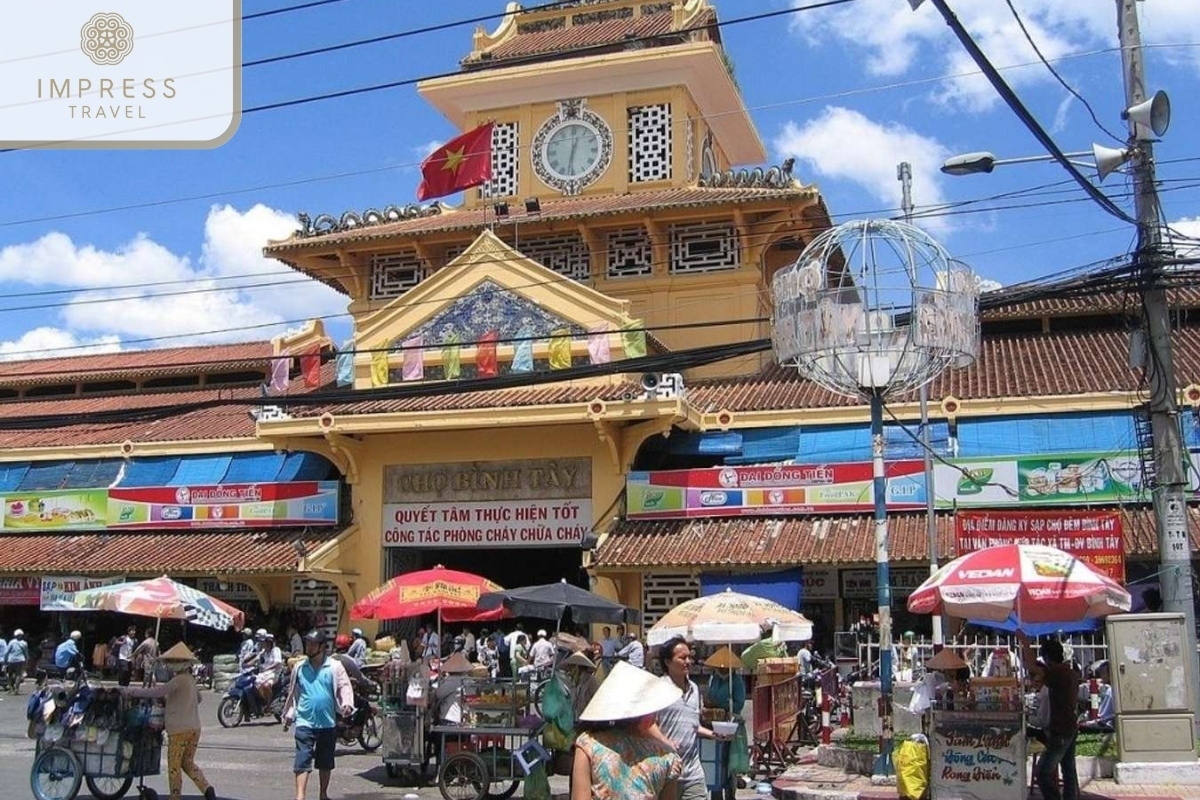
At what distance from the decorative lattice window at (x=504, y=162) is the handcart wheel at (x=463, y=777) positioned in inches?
722

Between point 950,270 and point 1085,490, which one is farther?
point 1085,490

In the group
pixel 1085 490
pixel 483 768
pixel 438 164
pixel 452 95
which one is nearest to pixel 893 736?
pixel 483 768

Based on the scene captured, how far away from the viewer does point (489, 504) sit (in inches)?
979

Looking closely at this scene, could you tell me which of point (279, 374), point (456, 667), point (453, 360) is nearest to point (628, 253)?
point (453, 360)

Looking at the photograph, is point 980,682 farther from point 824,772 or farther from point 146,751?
point 146,751

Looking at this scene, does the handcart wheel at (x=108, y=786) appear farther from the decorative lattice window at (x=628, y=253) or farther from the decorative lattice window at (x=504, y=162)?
the decorative lattice window at (x=504, y=162)

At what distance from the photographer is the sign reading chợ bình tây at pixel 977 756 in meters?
11.5

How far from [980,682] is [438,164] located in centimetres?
1579

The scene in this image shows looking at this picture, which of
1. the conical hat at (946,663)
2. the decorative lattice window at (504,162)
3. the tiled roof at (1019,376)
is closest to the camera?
the conical hat at (946,663)

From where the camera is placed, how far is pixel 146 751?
1188cm

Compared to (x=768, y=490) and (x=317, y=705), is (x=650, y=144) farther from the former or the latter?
(x=317, y=705)

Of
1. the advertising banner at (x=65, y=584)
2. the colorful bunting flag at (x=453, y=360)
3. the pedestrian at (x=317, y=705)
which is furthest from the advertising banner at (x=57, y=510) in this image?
the pedestrian at (x=317, y=705)

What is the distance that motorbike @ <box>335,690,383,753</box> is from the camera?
54.4ft

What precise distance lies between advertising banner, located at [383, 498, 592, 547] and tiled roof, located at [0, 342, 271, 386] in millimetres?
7186
